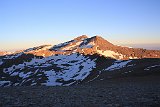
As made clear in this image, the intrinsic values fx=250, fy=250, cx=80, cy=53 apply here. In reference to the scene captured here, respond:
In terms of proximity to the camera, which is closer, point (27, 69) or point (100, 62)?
point (100, 62)

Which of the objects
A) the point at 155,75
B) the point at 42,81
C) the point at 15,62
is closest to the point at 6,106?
the point at 155,75

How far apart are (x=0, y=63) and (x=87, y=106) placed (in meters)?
147

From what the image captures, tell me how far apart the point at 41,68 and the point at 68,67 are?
50.1 ft

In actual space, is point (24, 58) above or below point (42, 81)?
above

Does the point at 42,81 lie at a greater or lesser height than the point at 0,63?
lesser

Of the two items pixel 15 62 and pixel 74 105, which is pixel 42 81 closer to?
pixel 15 62

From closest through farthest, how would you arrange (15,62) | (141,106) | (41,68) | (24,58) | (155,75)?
(141,106) → (155,75) → (41,68) → (15,62) → (24,58)

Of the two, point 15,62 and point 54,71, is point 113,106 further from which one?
point 15,62

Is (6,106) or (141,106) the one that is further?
(6,106)

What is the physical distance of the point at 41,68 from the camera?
13312 cm

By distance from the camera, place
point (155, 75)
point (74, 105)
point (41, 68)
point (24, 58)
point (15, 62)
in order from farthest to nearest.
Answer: point (24, 58) → point (15, 62) → point (41, 68) → point (155, 75) → point (74, 105)

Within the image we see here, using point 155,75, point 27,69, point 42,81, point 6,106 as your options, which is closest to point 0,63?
point 27,69

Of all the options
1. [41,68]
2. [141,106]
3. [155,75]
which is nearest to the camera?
[141,106]

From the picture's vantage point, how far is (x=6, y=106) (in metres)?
24.4
